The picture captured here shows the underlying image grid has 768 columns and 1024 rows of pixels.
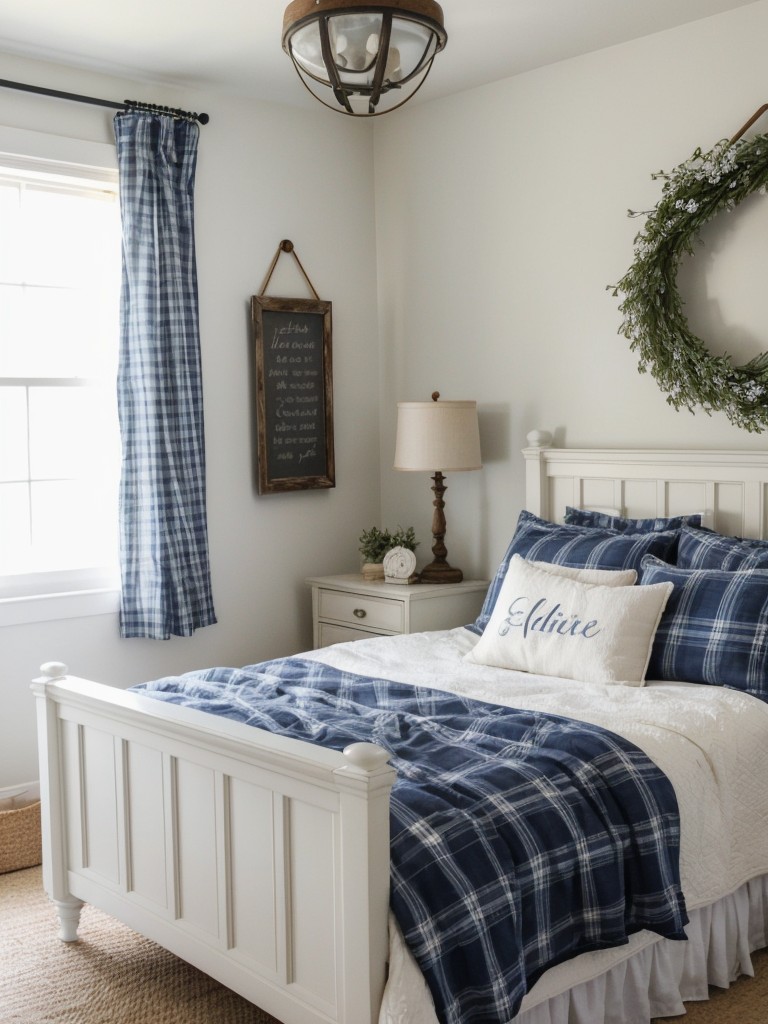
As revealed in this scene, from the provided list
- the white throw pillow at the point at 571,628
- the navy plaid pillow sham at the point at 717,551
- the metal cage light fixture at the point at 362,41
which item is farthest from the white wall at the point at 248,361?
the metal cage light fixture at the point at 362,41

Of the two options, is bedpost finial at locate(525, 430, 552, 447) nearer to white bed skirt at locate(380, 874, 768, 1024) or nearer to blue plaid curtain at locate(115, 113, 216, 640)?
blue plaid curtain at locate(115, 113, 216, 640)

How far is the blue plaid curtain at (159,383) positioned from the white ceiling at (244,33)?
0.72 ft

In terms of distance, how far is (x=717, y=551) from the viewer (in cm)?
311

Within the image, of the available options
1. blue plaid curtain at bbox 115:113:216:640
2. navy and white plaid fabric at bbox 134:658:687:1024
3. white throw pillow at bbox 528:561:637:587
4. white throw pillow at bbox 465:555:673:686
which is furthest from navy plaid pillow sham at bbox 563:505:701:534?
blue plaid curtain at bbox 115:113:216:640

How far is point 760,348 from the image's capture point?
336 cm

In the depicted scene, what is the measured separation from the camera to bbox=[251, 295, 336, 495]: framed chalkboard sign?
4258 millimetres

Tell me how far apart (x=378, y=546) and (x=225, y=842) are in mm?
2177

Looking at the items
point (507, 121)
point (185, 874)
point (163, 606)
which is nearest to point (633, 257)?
point (507, 121)

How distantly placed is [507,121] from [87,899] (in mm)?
3103

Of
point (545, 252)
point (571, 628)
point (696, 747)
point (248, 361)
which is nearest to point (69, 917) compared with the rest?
point (571, 628)

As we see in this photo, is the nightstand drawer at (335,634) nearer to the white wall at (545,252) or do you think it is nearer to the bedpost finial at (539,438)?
the white wall at (545,252)

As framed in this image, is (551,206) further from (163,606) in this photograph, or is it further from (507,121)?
(163,606)

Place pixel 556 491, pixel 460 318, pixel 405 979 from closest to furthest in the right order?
pixel 405 979
pixel 556 491
pixel 460 318

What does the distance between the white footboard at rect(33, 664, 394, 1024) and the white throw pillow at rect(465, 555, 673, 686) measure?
1.06m
